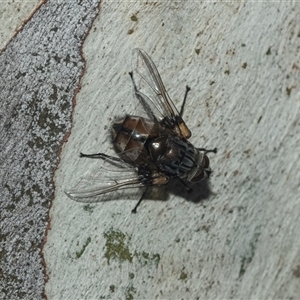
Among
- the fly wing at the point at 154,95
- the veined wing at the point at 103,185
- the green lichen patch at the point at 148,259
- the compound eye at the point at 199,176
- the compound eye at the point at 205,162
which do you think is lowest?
the green lichen patch at the point at 148,259

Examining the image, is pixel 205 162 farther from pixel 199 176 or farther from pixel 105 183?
Result: pixel 105 183

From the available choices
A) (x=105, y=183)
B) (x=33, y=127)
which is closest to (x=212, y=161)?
(x=105, y=183)

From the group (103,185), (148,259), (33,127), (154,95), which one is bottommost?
(148,259)

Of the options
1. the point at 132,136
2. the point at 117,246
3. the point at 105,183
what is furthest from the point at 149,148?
the point at 117,246

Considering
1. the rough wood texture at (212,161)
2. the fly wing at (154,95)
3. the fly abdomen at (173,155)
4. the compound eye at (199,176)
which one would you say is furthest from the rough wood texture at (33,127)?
the compound eye at (199,176)

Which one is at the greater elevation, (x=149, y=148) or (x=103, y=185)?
(x=149, y=148)

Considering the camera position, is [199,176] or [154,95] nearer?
[199,176]

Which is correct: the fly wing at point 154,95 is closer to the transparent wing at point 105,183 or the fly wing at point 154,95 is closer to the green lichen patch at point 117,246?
the transparent wing at point 105,183
